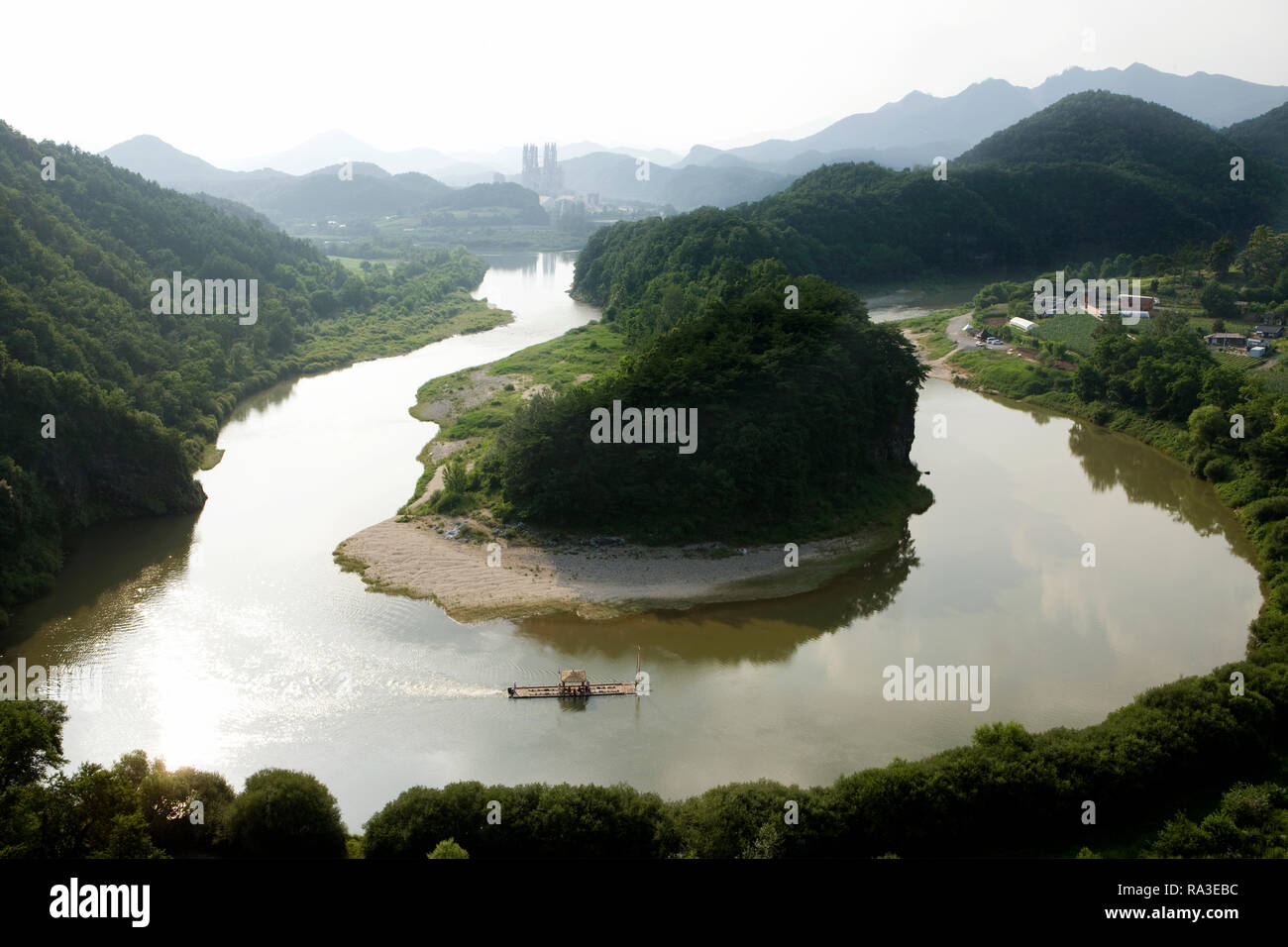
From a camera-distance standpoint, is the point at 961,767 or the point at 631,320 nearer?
the point at 961,767

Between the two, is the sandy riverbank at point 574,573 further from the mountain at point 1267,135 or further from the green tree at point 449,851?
the mountain at point 1267,135

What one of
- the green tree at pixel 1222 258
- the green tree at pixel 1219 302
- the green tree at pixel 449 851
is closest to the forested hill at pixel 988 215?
the green tree at pixel 1222 258

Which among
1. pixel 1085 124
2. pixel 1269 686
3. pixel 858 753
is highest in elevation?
pixel 1085 124

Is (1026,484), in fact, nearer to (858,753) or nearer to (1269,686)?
(1269,686)

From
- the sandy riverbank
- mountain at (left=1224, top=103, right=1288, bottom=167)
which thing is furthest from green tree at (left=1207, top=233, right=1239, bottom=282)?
mountain at (left=1224, top=103, right=1288, bottom=167)

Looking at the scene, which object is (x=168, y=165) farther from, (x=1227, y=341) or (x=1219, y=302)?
(x=1227, y=341)

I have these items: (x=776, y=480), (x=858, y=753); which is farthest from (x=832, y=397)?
(x=858, y=753)
